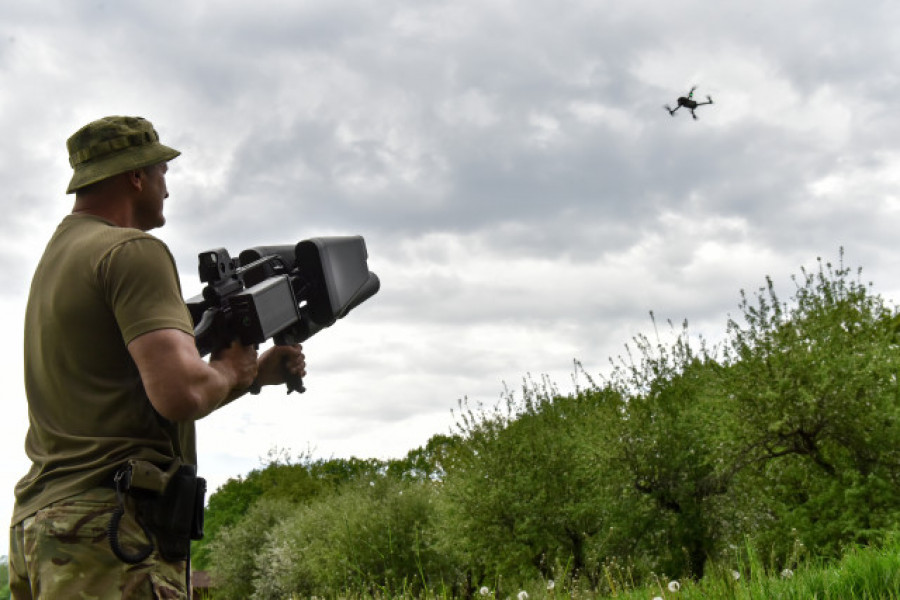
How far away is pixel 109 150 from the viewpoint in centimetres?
328

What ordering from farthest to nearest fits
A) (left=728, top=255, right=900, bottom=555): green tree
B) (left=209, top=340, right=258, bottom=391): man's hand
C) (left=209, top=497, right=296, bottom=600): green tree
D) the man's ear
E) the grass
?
(left=209, top=497, right=296, bottom=600): green tree, (left=728, top=255, right=900, bottom=555): green tree, the grass, the man's ear, (left=209, top=340, right=258, bottom=391): man's hand

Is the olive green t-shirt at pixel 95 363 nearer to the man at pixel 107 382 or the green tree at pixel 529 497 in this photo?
the man at pixel 107 382

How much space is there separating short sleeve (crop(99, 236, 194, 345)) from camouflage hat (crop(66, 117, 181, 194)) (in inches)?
15.8

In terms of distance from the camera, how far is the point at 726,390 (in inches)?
877

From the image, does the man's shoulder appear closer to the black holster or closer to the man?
the man

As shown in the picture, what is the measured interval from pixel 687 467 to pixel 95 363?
74.5 ft

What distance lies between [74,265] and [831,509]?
20.2m

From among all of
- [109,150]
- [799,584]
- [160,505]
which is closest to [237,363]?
[160,505]

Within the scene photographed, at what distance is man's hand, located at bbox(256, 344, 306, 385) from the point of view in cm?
372

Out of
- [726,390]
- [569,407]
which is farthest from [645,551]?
[569,407]

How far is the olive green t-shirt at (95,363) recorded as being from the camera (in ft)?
9.79

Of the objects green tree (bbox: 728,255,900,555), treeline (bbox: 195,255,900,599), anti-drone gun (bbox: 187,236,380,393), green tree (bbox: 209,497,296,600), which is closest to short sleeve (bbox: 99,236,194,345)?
anti-drone gun (bbox: 187,236,380,393)

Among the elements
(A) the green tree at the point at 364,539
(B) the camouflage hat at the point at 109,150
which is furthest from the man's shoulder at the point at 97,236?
(A) the green tree at the point at 364,539

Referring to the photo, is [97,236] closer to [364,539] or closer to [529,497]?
[529,497]
